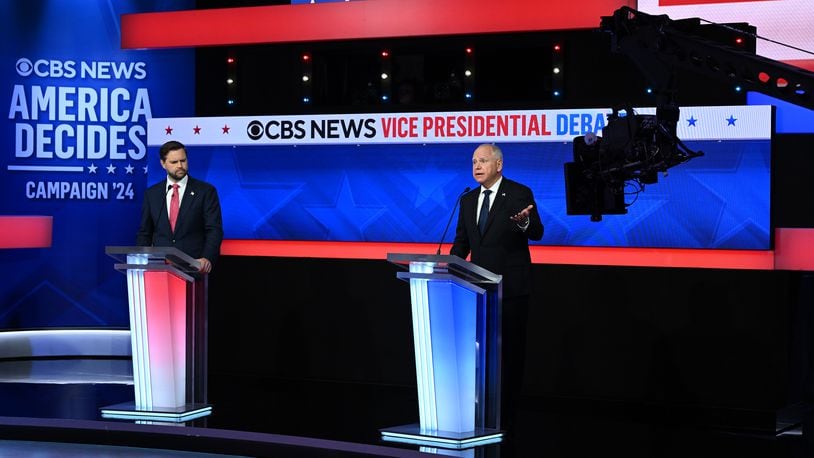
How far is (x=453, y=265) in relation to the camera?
5113mm

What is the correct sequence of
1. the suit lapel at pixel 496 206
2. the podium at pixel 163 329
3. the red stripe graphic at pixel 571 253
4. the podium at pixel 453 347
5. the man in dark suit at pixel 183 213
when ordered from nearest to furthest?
the podium at pixel 453 347, the podium at pixel 163 329, the suit lapel at pixel 496 206, the man in dark suit at pixel 183 213, the red stripe graphic at pixel 571 253

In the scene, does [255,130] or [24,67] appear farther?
[24,67]

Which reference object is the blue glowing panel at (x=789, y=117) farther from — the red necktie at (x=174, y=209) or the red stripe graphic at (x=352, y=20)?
the red necktie at (x=174, y=209)

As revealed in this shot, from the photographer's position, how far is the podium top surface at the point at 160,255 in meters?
5.55

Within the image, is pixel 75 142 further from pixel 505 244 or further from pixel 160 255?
pixel 505 244

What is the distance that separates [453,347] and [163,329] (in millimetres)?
1495

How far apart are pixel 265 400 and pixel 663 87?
9.47 feet

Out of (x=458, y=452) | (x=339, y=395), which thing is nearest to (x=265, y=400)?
(x=339, y=395)

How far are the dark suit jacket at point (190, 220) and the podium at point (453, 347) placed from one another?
142 centimetres

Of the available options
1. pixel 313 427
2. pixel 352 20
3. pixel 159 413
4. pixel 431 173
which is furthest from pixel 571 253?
pixel 159 413

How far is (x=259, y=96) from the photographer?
7973mm

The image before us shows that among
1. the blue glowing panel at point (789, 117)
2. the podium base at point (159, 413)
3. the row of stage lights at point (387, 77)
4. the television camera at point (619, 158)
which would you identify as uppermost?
the row of stage lights at point (387, 77)

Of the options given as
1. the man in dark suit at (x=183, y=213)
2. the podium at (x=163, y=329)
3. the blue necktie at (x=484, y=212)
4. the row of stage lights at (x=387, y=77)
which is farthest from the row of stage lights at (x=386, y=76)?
the podium at (x=163, y=329)

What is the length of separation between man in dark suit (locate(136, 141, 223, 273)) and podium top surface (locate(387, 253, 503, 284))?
140 centimetres
